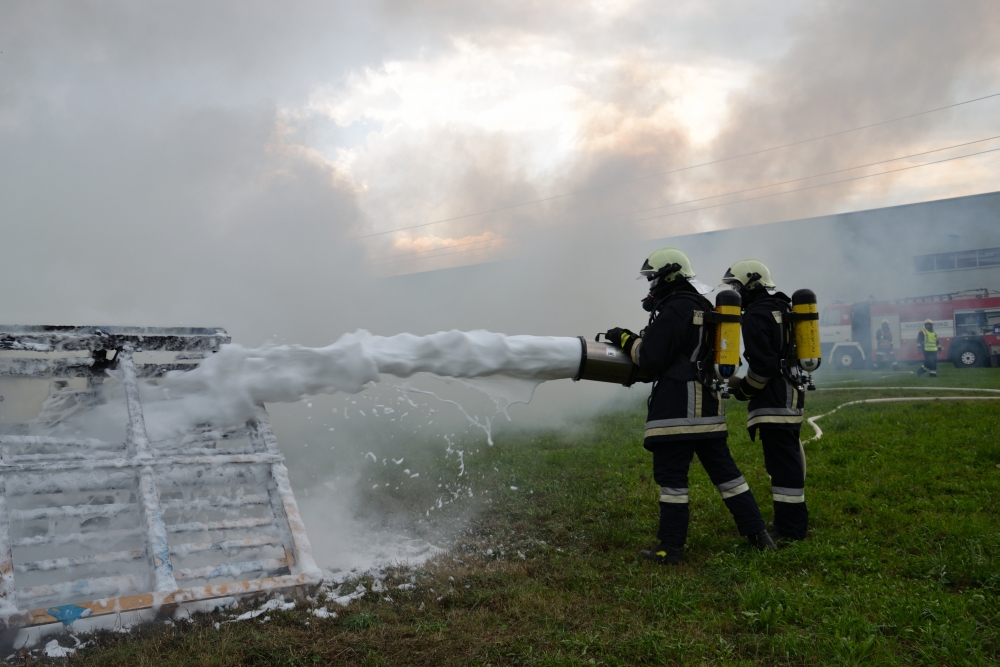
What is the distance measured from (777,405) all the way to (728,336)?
28.5 inches

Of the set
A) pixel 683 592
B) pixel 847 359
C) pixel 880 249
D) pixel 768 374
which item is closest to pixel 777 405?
pixel 768 374

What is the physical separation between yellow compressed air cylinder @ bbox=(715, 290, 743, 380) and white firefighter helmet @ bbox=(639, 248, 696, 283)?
32 centimetres

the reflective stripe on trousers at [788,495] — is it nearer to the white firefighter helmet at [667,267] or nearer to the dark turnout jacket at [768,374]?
the dark turnout jacket at [768,374]

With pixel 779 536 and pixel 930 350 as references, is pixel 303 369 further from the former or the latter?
pixel 930 350

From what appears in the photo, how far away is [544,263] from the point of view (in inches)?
628

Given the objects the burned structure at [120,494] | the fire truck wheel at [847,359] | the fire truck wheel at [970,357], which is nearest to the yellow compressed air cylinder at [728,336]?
the burned structure at [120,494]

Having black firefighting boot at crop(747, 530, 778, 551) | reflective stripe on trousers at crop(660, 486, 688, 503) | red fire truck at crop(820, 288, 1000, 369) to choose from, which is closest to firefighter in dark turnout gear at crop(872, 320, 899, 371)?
red fire truck at crop(820, 288, 1000, 369)

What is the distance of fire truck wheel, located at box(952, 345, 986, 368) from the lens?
62.5 feet

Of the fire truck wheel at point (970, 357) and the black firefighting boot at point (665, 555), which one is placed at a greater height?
the fire truck wheel at point (970, 357)

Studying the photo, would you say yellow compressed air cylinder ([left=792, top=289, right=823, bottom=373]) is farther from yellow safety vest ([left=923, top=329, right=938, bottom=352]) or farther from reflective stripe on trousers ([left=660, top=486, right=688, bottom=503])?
yellow safety vest ([left=923, top=329, right=938, bottom=352])

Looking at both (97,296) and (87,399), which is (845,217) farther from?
(87,399)

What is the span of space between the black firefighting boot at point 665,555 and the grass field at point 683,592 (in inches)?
3.1

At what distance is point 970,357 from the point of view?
19141 millimetres

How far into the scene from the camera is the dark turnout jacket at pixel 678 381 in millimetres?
4230
